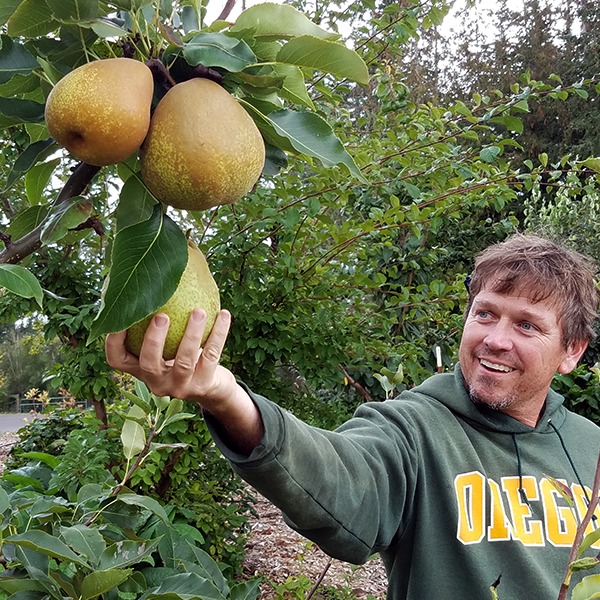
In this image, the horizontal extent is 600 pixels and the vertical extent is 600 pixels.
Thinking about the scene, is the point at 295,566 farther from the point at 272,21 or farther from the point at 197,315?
the point at 272,21

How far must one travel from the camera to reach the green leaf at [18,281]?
3.12ft

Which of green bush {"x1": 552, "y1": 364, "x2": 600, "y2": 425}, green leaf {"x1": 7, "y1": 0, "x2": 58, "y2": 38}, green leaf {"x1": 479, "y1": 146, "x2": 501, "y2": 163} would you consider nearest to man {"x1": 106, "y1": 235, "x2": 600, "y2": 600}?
green leaf {"x1": 7, "y1": 0, "x2": 58, "y2": 38}

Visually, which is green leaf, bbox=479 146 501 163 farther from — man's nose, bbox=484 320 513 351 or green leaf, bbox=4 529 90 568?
green leaf, bbox=4 529 90 568

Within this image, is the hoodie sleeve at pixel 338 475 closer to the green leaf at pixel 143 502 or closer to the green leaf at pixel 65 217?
the green leaf at pixel 143 502

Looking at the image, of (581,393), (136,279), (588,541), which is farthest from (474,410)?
(581,393)

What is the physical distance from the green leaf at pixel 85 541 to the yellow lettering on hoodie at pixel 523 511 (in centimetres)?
114

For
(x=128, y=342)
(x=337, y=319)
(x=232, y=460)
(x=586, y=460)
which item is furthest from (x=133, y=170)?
(x=337, y=319)

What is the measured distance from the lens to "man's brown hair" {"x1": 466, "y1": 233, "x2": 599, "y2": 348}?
6.86 feet

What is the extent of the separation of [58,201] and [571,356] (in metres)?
1.90

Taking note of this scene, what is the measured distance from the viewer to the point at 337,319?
136 inches

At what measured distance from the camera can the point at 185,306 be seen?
87 cm

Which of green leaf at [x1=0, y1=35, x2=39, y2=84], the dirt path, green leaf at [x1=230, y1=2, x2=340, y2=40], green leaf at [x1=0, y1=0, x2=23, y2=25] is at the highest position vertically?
green leaf at [x1=230, y1=2, x2=340, y2=40]

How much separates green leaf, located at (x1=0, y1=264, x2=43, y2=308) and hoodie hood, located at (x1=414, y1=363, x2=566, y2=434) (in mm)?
1427

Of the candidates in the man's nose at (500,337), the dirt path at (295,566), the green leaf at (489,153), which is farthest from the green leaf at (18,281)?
the dirt path at (295,566)
